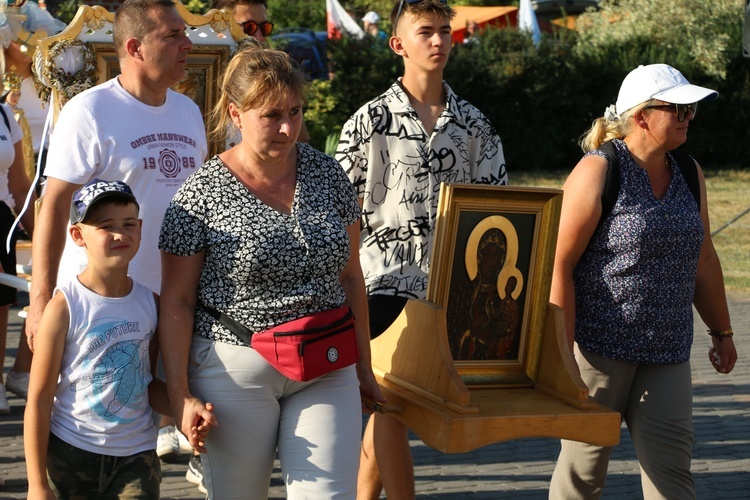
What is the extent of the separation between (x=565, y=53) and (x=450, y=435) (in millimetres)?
19650

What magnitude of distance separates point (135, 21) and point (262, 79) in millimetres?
1079

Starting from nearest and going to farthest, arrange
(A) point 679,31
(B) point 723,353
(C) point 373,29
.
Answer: (B) point 723,353
(C) point 373,29
(A) point 679,31

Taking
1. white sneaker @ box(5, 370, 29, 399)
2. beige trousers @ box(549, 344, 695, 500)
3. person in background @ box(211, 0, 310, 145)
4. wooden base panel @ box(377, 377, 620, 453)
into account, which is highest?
person in background @ box(211, 0, 310, 145)

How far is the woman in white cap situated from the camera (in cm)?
435

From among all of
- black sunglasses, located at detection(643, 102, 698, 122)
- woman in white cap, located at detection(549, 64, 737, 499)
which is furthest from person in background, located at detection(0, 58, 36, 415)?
black sunglasses, located at detection(643, 102, 698, 122)

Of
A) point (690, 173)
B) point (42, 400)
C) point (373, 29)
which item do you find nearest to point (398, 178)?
point (690, 173)

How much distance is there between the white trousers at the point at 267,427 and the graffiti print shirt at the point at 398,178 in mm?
1211

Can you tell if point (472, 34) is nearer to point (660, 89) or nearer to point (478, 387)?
point (660, 89)

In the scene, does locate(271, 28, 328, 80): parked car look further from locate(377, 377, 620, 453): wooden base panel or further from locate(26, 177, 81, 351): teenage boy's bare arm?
locate(377, 377, 620, 453): wooden base panel

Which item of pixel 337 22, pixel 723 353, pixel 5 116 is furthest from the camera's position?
pixel 337 22

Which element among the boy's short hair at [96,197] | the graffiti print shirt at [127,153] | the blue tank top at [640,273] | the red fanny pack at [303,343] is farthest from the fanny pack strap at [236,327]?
the blue tank top at [640,273]

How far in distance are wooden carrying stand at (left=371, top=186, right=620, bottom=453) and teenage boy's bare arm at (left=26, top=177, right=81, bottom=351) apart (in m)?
1.22

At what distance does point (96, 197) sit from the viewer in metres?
3.62

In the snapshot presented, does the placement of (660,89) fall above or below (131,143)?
above
